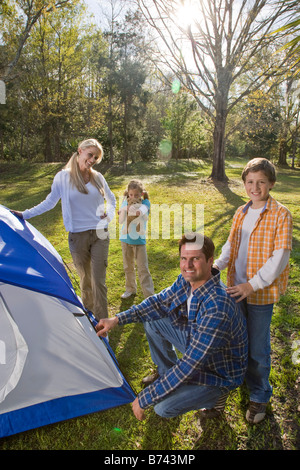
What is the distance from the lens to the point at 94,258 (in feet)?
9.61

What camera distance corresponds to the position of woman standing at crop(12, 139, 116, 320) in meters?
2.82

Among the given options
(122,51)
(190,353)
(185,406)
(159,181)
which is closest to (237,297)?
(190,353)

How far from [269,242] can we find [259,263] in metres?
0.16

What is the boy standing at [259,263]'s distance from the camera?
6.36ft

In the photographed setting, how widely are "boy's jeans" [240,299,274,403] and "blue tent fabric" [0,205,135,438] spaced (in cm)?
93

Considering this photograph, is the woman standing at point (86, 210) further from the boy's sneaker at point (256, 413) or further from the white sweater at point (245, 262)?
the boy's sneaker at point (256, 413)

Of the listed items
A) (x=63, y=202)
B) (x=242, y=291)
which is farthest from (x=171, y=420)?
(x=63, y=202)

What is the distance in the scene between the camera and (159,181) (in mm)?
13844

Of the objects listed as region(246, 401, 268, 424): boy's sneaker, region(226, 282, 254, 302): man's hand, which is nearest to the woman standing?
region(226, 282, 254, 302): man's hand

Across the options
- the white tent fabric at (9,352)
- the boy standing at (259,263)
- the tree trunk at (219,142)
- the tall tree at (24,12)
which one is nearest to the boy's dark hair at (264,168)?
the boy standing at (259,263)

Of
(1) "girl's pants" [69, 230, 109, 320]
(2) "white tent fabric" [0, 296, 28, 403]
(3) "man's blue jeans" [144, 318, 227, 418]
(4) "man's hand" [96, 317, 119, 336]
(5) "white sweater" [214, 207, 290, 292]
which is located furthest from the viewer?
(1) "girl's pants" [69, 230, 109, 320]

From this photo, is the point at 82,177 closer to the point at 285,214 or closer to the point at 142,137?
the point at 285,214

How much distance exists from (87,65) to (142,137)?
20.3 feet

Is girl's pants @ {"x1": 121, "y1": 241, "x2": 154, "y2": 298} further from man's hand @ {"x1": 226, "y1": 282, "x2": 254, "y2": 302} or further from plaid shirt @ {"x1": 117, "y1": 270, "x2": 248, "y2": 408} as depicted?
man's hand @ {"x1": 226, "y1": 282, "x2": 254, "y2": 302}
